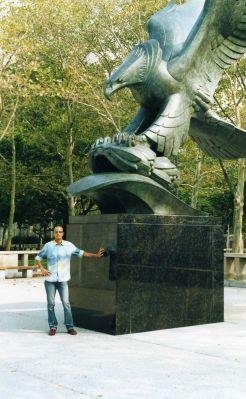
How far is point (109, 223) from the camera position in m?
8.09

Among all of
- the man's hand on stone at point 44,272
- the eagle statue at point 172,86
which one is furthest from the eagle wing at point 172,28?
the man's hand on stone at point 44,272

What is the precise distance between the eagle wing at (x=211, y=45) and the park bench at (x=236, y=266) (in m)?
8.50

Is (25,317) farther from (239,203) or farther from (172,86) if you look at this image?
(239,203)

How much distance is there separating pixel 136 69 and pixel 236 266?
32.2ft

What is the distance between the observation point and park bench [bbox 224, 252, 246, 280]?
671 inches

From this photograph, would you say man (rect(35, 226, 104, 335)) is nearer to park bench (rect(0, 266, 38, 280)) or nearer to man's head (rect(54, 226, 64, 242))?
man's head (rect(54, 226, 64, 242))

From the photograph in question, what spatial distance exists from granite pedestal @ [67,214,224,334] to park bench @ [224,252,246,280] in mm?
8182

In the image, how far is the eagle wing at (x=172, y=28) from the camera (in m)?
9.50

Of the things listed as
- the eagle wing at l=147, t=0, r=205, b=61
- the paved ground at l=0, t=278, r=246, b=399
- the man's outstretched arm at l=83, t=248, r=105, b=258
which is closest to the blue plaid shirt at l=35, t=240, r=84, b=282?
the man's outstretched arm at l=83, t=248, r=105, b=258

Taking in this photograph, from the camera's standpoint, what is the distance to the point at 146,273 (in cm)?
820

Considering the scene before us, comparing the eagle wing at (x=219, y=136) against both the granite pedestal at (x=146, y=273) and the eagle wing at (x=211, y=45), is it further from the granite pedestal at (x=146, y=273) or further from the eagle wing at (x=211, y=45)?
the granite pedestal at (x=146, y=273)

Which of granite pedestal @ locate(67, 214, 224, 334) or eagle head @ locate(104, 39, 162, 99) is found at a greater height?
eagle head @ locate(104, 39, 162, 99)

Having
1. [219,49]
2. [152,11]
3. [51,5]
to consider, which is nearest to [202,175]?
[152,11]

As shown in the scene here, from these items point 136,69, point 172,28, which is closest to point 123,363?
point 136,69
